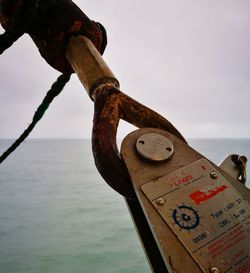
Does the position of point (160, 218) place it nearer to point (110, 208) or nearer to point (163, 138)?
point (163, 138)

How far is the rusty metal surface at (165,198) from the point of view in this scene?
2.72ft

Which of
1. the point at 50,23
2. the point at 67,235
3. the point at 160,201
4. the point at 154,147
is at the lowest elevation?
the point at 160,201

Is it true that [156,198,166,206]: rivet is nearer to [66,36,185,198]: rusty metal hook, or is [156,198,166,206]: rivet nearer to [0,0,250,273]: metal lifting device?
[0,0,250,273]: metal lifting device

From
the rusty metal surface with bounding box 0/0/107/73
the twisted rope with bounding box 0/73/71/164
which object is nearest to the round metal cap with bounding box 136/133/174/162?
the rusty metal surface with bounding box 0/0/107/73

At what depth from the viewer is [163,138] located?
115 cm

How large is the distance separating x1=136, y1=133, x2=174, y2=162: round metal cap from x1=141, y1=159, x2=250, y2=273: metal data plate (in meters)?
0.09

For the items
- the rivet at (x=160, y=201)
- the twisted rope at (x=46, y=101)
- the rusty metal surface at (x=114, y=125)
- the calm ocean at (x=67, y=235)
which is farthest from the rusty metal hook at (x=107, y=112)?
the calm ocean at (x=67, y=235)

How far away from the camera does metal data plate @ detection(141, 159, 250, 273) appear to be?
2.82 ft

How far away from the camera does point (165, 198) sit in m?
0.97

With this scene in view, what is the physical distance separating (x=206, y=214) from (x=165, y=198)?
15 cm

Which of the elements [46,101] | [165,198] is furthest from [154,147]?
[46,101]

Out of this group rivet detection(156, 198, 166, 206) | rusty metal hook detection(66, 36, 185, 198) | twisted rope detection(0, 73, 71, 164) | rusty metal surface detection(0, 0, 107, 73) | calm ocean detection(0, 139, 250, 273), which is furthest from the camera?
calm ocean detection(0, 139, 250, 273)

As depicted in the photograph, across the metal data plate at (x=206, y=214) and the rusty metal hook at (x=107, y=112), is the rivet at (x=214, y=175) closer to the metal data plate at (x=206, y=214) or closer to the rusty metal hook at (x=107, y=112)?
the metal data plate at (x=206, y=214)

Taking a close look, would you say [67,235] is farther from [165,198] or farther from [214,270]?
[214,270]
